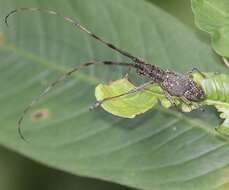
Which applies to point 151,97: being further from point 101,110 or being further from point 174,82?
point 101,110

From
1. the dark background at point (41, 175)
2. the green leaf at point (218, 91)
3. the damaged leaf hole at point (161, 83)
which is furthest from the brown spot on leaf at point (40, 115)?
the dark background at point (41, 175)

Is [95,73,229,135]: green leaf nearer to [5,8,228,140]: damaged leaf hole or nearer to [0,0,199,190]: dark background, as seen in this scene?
[5,8,228,140]: damaged leaf hole

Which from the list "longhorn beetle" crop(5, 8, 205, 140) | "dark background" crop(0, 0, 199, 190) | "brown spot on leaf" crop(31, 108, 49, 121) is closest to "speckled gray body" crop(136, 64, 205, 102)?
"longhorn beetle" crop(5, 8, 205, 140)

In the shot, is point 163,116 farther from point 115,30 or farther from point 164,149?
point 115,30

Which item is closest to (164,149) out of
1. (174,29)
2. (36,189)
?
(174,29)

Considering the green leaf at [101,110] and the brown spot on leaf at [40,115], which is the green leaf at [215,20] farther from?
the brown spot on leaf at [40,115]

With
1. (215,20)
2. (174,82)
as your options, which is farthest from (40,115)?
(215,20)
